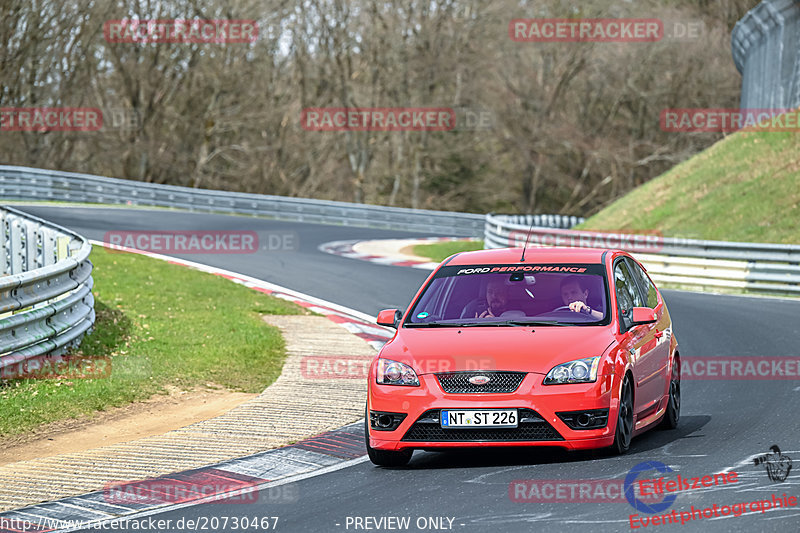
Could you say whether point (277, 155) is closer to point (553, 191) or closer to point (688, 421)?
point (553, 191)

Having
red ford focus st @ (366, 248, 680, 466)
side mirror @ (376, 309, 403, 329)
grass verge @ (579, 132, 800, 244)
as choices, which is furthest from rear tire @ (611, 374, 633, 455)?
grass verge @ (579, 132, 800, 244)

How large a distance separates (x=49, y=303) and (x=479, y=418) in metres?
6.52

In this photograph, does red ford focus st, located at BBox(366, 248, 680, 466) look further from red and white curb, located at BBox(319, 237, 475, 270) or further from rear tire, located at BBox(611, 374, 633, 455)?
red and white curb, located at BBox(319, 237, 475, 270)

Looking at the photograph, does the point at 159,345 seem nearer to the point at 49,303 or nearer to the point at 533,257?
the point at 49,303

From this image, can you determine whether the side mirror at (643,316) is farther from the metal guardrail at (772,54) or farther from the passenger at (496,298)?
the metal guardrail at (772,54)

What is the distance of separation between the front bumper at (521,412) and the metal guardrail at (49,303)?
460 cm

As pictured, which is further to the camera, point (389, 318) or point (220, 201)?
point (220, 201)

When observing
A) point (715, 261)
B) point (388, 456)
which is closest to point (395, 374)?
point (388, 456)

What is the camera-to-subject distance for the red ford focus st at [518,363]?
7.84 meters

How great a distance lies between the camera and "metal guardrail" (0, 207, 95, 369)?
11055mm

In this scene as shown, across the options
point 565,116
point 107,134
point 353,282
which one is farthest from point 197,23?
point 353,282

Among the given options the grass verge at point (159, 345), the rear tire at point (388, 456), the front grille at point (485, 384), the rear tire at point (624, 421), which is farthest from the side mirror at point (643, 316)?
the grass verge at point (159, 345)

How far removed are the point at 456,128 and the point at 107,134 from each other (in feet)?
59.5

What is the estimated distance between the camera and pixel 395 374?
817 cm
